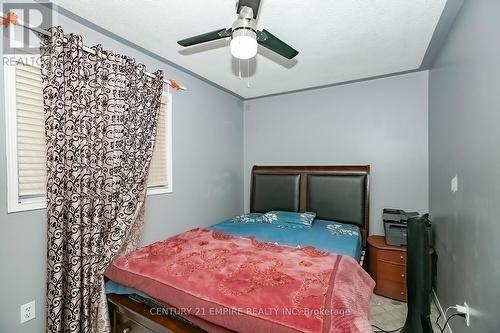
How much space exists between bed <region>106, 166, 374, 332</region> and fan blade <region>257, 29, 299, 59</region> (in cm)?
160

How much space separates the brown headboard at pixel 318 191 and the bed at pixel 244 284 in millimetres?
379

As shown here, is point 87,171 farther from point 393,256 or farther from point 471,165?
point 393,256

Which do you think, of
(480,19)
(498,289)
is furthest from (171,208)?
(480,19)

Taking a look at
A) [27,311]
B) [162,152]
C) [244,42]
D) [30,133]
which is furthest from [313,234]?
[30,133]

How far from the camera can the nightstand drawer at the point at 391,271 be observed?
250 centimetres

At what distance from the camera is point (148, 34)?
212 centimetres

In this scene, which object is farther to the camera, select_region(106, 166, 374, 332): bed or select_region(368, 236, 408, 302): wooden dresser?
select_region(368, 236, 408, 302): wooden dresser

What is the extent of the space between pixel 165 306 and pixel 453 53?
2967 mm

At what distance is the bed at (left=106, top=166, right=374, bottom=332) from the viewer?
1.24 metres

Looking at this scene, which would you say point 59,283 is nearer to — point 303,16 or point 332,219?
point 303,16

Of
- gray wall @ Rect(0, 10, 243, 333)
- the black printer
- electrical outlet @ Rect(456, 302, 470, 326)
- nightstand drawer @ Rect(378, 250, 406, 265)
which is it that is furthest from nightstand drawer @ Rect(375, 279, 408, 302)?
gray wall @ Rect(0, 10, 243, 333)

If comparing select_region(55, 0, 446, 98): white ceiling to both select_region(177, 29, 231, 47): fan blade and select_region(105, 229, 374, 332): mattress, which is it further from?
select_region(105, 229, 374, 332): mattress

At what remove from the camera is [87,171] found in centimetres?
183

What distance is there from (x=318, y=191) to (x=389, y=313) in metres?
1.55
